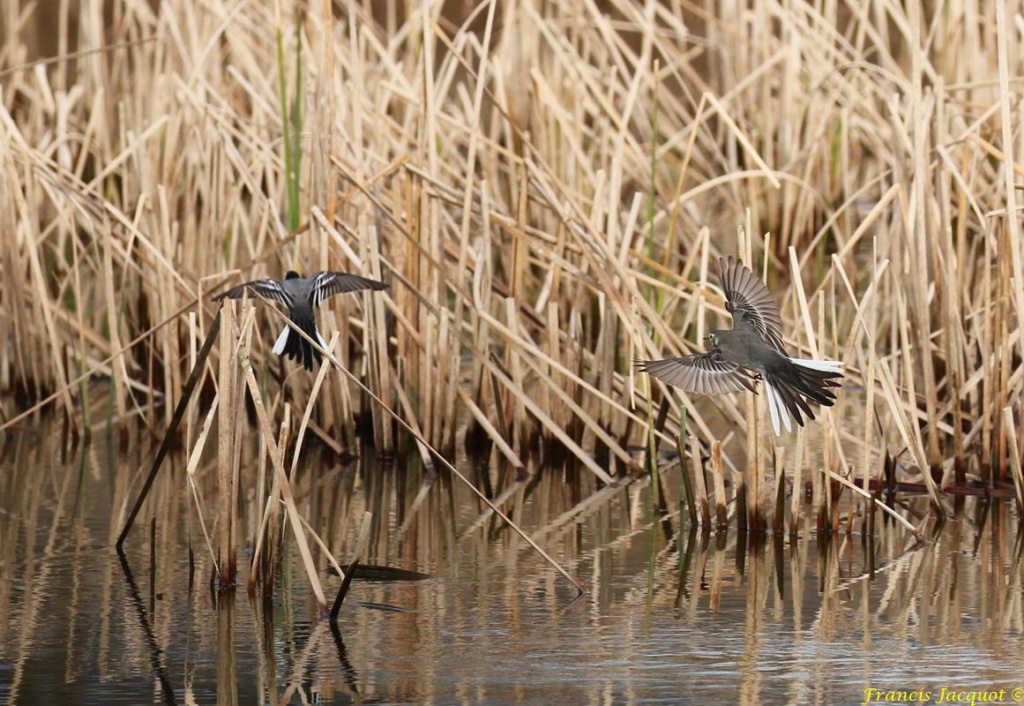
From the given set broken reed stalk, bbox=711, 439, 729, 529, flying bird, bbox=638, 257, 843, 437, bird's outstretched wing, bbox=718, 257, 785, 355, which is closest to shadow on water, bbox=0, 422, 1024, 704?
broken reed stalk, bbox=711, 439, 729, 529

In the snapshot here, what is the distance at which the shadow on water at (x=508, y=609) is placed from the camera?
3.71 m

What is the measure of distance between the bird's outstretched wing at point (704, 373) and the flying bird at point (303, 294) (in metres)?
1.05

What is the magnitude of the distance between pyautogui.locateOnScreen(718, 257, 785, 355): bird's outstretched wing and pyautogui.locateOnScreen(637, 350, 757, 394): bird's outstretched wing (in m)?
0.11

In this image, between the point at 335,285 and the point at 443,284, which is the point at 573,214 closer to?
the point at 443,284

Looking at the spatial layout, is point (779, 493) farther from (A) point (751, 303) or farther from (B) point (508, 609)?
(B) point (508, 609)

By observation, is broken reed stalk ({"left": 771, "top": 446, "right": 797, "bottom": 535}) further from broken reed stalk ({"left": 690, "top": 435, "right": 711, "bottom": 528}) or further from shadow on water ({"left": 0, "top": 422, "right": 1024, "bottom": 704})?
broken reed stalk ({"left": 690, "top": 435, "right": 711, "bottom": 528})

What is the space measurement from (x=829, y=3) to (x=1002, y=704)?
583 cm

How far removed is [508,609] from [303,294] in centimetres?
126

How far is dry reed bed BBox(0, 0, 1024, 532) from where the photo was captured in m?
5.34

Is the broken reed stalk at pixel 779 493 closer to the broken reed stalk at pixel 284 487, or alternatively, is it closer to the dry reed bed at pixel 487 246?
the dry reed bed at pixel 487 246

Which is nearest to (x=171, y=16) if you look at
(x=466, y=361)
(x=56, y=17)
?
(x=466, y=361)

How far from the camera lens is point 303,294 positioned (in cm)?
509

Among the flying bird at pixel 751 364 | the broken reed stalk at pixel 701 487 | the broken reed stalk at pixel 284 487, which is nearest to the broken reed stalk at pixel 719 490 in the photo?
the broken reed stalk at pixel 701 487

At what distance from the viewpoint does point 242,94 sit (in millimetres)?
8547
